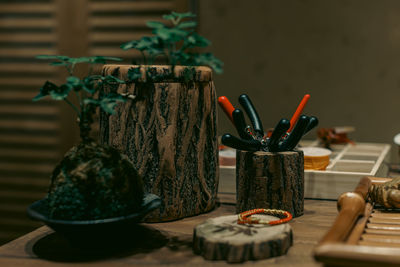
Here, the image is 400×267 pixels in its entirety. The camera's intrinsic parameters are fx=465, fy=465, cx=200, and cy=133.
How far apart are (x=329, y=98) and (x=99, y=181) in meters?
1.35

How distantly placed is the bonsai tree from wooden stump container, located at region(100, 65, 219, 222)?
12 centimetres

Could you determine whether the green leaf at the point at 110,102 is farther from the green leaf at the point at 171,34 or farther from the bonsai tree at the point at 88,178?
the green leaf at the point at 171,34

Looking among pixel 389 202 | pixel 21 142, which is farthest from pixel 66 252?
pixel 21 142

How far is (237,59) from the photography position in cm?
197

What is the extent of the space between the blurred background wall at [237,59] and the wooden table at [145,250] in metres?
1.07

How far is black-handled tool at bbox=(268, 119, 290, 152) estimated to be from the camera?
2.74 feet

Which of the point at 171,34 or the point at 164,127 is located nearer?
the point at 171,34

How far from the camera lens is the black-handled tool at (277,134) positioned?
835 millimetres

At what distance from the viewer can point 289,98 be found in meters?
1.92

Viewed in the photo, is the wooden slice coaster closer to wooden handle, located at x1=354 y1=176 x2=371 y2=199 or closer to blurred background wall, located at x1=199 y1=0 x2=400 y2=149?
wooden handle, located at x1=354 y1=176 x2=371 y2=199

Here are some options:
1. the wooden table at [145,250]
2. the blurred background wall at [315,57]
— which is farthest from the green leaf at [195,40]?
the blurred background wall at [315,57]

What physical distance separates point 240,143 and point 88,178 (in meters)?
0.30

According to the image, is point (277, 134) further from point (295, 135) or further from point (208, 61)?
point (208, 61)

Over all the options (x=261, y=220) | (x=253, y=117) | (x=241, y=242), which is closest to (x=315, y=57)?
(x=253, y=117)
